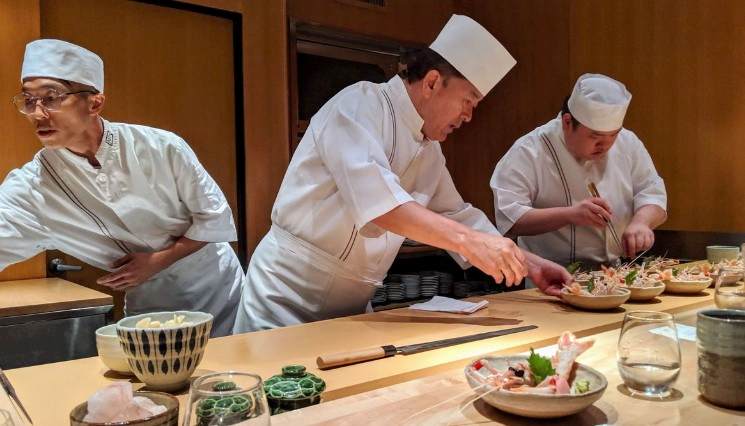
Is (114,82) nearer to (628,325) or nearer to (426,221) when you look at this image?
(426,221)

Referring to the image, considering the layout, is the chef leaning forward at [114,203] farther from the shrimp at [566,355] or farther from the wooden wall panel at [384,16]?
the wooden wall panel at [384,16]

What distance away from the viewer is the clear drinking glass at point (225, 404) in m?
0.62

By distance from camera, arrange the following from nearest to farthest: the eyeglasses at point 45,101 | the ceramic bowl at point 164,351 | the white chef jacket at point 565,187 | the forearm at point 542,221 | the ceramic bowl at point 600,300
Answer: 1. the ceramic bowl at point 164,351
2. the ceramic bowl at point 600,300
3. the eyeglasses at point 45,101
4. the forearm at point 542,221
5. the white chef jacket at point 565,187

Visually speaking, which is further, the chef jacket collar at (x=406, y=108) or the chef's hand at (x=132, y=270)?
the chef's hand at (x=132, y=270)

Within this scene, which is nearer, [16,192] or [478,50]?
[478,50]

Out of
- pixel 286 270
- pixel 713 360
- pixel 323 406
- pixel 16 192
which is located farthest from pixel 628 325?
pixel 16 192

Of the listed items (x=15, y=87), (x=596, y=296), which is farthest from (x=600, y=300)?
(x=15, y=87)

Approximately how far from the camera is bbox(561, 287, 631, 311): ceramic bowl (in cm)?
181

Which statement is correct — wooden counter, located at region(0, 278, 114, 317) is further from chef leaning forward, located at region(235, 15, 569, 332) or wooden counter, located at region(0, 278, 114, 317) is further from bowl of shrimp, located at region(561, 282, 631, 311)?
bowl of shrimp, located at region(561, 282, 631, 311)

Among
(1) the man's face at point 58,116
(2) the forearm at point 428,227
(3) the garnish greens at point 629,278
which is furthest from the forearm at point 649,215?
(1) the man's face at point 58,116

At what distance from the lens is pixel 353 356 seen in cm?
131

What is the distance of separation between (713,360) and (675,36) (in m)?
3.40

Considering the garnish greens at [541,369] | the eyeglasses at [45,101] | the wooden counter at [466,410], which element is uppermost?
the eyeglasses at [45,101]

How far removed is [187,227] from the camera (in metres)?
2.54
